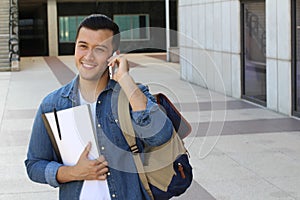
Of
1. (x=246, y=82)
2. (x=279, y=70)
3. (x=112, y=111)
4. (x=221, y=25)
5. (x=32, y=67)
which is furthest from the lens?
(x=32, y=67)

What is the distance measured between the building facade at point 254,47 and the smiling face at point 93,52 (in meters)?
7.45

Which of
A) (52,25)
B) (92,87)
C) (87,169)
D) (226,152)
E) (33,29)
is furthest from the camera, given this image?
(33,29)

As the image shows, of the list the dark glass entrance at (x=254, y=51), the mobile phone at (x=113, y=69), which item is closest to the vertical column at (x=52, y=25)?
the dark glass entrance at (x=254, y=51)

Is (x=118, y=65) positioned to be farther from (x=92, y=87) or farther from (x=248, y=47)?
(x=248, y=47)

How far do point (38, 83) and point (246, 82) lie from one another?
24.8 ft

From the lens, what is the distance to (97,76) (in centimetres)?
252

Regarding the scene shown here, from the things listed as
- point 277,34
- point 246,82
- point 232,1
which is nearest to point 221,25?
point 232,1

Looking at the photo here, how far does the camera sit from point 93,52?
8.20 ft

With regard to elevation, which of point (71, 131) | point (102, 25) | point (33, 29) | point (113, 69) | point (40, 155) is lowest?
point (40, 155)

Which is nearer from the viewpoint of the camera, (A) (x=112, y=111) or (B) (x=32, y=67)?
(A) (x=112, y=111)

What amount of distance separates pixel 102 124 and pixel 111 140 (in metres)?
0.07

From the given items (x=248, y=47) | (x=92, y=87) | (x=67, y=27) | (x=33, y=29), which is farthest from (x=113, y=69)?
(x=33, y=29)

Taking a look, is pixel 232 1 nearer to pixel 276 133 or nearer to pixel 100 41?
pixel 276 133

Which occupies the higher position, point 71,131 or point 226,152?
point 71,131
